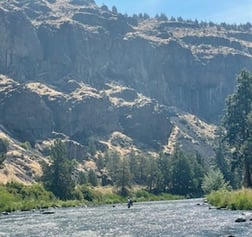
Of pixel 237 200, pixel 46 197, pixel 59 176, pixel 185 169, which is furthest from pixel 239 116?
pixel 185 169

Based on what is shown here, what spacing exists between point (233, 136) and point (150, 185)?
85.3 m

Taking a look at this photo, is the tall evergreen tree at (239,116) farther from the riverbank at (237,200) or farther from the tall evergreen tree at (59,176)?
the tall evergreen tree at (59,176)

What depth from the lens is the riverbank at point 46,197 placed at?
108750 mm

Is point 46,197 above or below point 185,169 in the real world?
below

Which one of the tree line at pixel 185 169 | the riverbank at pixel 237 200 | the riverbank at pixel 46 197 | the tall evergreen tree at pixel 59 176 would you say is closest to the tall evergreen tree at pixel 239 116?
the tree line at pixel 185 169

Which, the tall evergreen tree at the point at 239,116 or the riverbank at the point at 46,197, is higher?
the tall evergreen tree at the point at 239,116

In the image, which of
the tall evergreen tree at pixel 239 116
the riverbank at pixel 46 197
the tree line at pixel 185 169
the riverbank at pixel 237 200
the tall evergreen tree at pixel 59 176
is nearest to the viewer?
the riverbank at pixel 237 200

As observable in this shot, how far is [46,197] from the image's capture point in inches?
5044

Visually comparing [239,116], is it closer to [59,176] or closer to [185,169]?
[59,176]

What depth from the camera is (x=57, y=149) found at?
467ft

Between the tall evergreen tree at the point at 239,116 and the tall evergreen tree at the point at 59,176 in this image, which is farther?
the tall evergreen tree at the point at 59,176

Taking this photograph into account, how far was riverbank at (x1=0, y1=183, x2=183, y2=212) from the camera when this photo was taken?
10875cm

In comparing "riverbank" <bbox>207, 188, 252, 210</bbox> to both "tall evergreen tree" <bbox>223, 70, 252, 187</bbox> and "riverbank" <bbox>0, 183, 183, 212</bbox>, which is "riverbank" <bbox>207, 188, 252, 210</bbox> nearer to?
"tall evergreen tree" <bbox>223, 70, 252, 187</bbox>

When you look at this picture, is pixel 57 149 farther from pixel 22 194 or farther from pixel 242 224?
pixel 242 224
